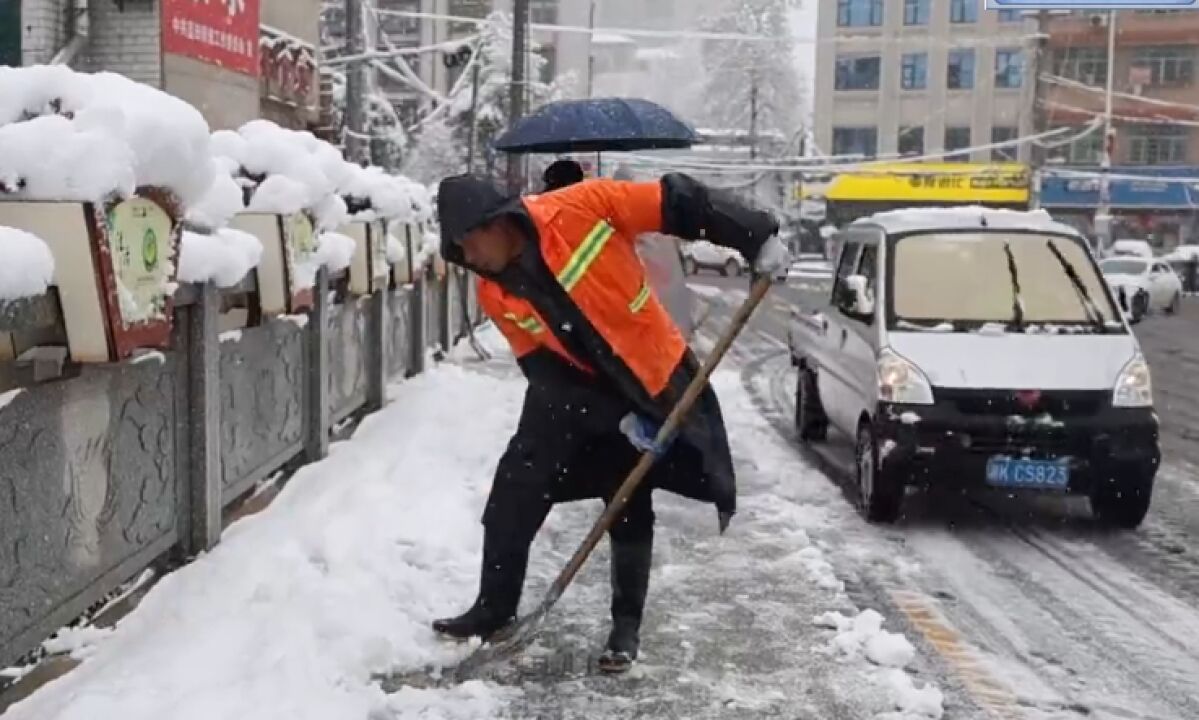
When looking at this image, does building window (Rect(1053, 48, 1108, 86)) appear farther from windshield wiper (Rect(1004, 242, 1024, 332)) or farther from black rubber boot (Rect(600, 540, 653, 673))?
black rubber boot (Rect(600, 540, 653, 673))

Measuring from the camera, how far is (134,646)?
4.57 meters

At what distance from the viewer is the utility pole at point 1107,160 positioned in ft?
143

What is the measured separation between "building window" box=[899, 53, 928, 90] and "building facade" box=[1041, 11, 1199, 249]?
748cm

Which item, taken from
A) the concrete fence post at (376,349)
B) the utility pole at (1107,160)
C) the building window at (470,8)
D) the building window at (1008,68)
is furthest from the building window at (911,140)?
the concrete fence post at (376,349)

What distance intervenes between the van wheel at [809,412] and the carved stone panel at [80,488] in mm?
5693

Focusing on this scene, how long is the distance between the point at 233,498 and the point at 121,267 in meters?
2.22

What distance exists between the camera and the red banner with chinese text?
44.3ft

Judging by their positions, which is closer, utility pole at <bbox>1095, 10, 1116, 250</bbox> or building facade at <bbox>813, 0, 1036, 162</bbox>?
utility pole at <bbox>1095, 10, 1116, 250</bbox>

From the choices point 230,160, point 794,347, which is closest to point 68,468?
point 230,160

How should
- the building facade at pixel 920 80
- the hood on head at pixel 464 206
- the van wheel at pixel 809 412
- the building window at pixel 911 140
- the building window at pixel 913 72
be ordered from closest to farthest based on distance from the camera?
the hood on head at pixel 464 206 → the van wheel at pixel 809 412 → the building facade at pixel 920 80 → the building window at pixel 911 140 → the building window at pixel 913 72

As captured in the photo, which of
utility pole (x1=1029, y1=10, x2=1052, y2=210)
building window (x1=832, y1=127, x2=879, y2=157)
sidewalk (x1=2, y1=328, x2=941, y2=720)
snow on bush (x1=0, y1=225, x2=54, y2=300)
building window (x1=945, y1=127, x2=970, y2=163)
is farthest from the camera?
building window (x1=832, y1=127, x2=879, y2=157)

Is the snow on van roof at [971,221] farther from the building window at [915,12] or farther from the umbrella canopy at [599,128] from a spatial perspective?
the building window at [915,12]

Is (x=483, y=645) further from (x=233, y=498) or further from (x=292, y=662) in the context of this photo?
(x=233, y=498)

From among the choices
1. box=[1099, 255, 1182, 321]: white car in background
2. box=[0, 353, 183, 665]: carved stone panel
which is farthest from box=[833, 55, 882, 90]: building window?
box=[0, 353, 183, 665]: carved stone panel
